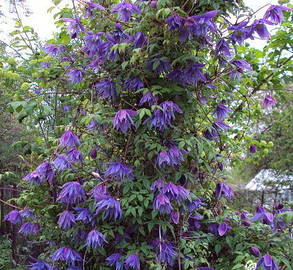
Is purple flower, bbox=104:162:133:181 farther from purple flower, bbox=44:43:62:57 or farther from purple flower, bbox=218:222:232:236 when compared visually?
purple flower, bbox=44:43:62:57

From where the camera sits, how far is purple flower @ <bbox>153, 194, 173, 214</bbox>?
1.61m

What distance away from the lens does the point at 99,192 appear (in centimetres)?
171

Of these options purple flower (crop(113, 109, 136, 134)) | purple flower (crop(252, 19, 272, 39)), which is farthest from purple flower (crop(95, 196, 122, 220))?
purple flower (crop(252, 19, 272, 39))

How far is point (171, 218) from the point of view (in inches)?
71.3

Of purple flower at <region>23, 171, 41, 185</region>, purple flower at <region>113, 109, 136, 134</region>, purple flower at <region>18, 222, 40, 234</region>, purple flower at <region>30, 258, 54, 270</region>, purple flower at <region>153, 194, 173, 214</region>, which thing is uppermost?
purple flower at <region>113, 109, 136, 134</region>

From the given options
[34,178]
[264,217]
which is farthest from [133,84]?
[264,217]

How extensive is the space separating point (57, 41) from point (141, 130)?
0.88 m

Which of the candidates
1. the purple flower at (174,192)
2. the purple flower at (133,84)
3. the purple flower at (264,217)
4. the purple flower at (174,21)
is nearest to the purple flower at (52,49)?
the purple flower at (133,84)

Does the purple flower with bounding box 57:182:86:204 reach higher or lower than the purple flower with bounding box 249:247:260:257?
Answer: higher

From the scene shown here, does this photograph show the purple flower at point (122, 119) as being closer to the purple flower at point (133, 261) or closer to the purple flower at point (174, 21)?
the purple flower at point (174, 21)

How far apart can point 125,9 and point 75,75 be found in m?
0.46

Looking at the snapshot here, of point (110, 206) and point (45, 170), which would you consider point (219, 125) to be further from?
point (45, 170)

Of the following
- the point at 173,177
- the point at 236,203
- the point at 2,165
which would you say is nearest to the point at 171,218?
the point at 173,177

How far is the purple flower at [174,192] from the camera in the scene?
1.65 m
